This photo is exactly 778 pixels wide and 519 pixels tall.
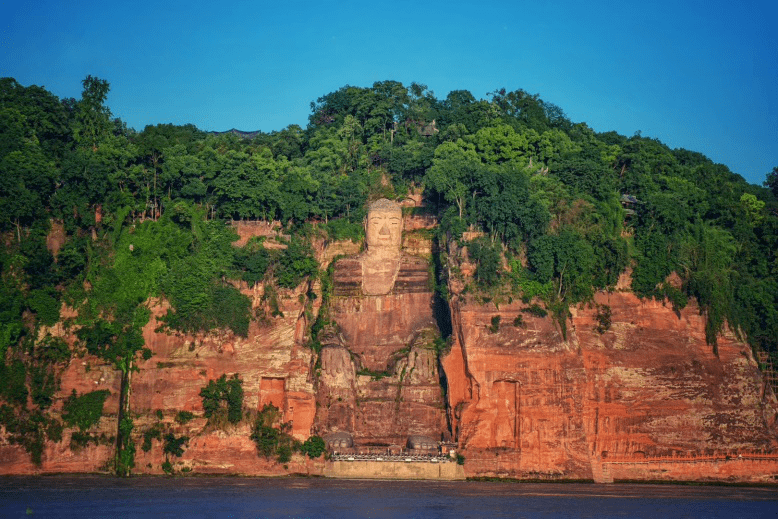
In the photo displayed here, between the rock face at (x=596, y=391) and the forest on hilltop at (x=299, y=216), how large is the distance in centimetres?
134

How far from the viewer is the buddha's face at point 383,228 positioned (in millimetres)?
60844

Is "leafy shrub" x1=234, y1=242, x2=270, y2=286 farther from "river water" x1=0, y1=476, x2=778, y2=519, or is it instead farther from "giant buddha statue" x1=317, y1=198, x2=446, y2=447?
"river water" x1=0, y1=476, x2=778, y2=519

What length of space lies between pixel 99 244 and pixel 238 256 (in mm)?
5953

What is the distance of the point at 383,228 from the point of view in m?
60.9

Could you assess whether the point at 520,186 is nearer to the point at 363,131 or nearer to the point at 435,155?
the point at 435,155

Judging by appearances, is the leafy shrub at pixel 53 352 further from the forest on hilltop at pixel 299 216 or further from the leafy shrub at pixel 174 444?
the leafy shrub at pixel 174 444

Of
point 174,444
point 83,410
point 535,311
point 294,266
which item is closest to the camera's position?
point 174,444

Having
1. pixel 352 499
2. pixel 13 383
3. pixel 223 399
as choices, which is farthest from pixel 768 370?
pixel 13 383

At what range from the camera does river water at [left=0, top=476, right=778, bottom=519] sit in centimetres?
4562

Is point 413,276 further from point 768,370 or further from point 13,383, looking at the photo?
point 13,383

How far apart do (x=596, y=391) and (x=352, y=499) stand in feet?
39.5

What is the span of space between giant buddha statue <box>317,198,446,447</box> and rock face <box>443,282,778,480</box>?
8.78 feet

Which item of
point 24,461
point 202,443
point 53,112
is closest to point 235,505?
point 202,443

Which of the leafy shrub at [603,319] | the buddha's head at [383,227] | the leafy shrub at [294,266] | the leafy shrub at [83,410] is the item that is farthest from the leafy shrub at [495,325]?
the leafy shrub at [83,410]
